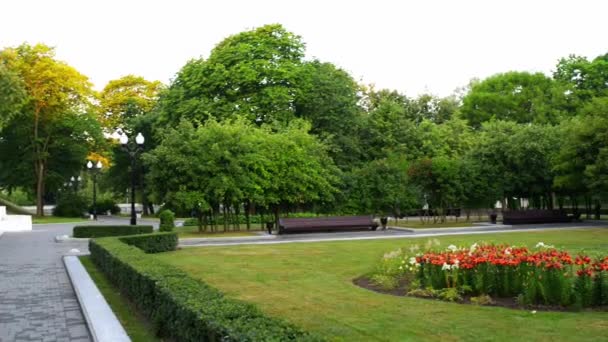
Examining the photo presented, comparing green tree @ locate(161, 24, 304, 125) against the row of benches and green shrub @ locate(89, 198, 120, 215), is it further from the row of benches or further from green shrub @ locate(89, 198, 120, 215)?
green shrub @ locate(89, 198, 120, 215)

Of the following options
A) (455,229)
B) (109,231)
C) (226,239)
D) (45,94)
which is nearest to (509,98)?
(455,229)

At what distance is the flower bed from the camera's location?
31.0 ft

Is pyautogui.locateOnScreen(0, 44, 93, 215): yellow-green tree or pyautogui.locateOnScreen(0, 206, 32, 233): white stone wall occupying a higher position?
pyautogui.locateOnScreen(0, 44, 93, 215): yellow-green tree

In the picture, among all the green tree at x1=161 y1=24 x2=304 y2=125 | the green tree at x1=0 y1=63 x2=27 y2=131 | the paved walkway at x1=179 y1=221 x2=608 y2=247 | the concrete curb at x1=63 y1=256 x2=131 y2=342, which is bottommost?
the concrete curb at x1=63 y1=256 x2=131 y2=342

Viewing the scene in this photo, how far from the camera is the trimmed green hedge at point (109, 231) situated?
2505 cm

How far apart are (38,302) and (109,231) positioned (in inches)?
601

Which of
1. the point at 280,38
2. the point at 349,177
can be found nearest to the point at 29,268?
the point at 349,177

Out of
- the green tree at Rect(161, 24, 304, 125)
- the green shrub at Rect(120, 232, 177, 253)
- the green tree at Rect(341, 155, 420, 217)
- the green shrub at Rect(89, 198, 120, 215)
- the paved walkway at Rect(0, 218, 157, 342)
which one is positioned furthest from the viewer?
the green shrub at Rect(89, 198, 120, 215)

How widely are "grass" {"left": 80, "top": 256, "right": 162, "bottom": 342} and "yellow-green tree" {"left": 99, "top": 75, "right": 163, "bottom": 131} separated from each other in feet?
163

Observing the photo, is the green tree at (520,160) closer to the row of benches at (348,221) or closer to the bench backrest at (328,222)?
the row of benches at (348,221)

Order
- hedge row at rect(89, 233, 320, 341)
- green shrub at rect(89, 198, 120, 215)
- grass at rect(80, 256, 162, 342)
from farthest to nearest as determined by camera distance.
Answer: green shrub at rect(89, 198, 120, 215), grass at rect(80, 256, 162, 342), hedge row at rect(89, 233, 320, 341)

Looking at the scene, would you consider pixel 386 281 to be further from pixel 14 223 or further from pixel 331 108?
pixel 14 223

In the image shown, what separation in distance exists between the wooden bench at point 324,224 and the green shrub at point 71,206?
32045 mm

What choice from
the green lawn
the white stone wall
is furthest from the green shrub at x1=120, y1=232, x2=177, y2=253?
the white stone wall
